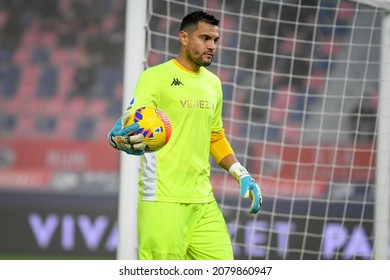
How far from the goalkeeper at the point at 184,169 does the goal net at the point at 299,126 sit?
6172 millimetres

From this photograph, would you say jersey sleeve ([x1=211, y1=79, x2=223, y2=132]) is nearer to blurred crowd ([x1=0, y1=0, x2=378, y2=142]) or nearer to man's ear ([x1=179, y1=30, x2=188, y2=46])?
man's ear ([x1=179, y1=30, x2=188, y2=46])

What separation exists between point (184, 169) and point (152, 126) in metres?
0.41

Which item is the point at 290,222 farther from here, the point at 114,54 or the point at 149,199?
the point at 149,199

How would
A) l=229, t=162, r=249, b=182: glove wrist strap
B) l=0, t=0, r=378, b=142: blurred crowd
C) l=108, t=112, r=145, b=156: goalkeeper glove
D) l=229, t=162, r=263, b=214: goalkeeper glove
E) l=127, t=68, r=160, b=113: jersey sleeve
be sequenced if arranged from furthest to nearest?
l=0, t=0, r=378, b=142: blurred crowd, l=229, t=162, r=249, b=182: glove wrist strap, l=229, t=162, r=263, b=214: goalkeeper glove, l=127, t=68, r=160, b=113: jersey sleeve, l=108, t=112, r=145, b=156: goalkeeper glove

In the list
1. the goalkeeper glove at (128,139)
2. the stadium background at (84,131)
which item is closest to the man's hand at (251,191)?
the goalkeeper glove at (128,139)

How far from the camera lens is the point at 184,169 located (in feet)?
15.0

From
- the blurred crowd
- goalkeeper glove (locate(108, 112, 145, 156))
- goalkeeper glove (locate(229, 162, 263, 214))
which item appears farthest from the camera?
the blurred crowd

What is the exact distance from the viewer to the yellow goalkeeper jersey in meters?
4.54

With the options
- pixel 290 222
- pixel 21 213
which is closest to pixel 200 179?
pixel 290 222

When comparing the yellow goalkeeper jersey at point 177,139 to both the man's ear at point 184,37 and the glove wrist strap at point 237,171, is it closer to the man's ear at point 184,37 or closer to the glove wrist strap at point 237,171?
the man's ear at point 184,37

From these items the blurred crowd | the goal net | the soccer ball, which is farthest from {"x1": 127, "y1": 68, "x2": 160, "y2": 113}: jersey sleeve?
the blurred crowd

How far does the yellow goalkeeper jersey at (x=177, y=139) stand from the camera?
14.9ft

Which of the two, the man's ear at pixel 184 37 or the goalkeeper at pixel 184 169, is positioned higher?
the man's ear at pixel 184 37
